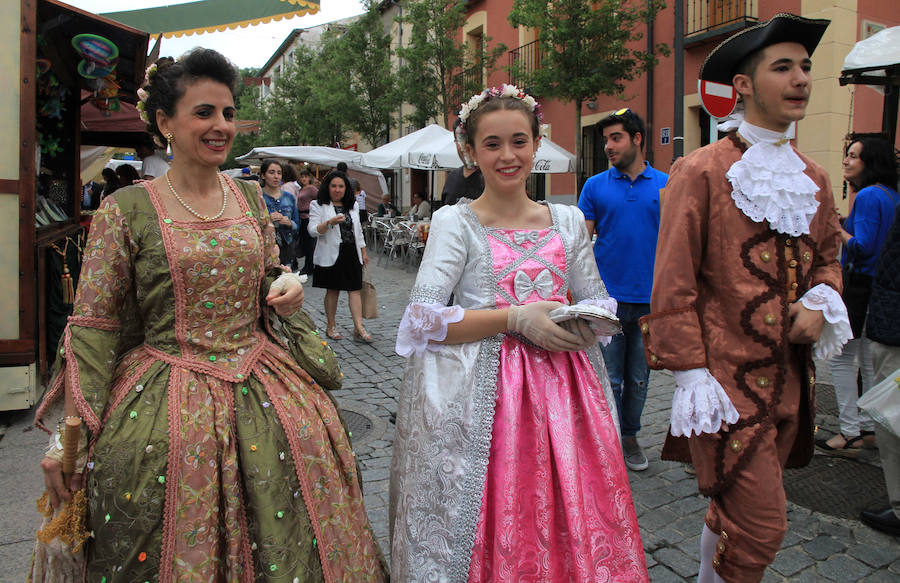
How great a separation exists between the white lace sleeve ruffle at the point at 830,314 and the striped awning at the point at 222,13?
339cm

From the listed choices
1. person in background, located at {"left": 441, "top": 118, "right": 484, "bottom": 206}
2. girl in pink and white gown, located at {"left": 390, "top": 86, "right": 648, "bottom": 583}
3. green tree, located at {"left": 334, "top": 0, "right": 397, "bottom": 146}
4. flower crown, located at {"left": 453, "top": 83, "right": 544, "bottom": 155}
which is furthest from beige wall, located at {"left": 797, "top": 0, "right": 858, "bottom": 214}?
green tree, located at {"left": 334, "top": 0, "right": 397, "bottom": 146}

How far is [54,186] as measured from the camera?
24.9 feet

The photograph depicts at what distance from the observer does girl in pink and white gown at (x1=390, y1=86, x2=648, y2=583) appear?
189cm

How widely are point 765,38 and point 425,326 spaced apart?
140cm

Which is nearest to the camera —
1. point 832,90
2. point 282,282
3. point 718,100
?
point 282,282

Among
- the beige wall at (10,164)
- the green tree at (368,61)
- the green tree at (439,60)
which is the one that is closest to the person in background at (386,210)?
the green tree at (439,60)

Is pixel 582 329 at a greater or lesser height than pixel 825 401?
greater

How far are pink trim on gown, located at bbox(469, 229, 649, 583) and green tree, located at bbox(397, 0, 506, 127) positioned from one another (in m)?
15.4

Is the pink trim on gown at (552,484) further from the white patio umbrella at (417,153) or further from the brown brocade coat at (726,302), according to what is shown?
the white patio umbrella at (417,153)

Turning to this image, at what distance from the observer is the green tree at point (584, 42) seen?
35.3 feet

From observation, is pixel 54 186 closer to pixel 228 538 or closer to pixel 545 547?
pixel 228 538

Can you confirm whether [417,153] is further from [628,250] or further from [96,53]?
[628,250]

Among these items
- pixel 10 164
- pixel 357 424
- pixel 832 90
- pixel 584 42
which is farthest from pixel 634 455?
pixel 584 42

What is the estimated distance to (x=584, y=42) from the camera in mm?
11078
